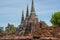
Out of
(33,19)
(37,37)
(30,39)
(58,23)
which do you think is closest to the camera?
(37,37)

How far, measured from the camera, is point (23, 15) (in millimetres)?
110000

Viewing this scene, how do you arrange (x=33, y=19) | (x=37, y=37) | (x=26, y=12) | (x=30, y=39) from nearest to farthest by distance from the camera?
(x=37, y=37) → (x=30, y=39) → (x=33, y=19) → (x=26, y=12)

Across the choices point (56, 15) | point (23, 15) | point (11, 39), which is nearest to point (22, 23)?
point (23, 15)

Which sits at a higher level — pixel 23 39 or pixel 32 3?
pixel 32 3

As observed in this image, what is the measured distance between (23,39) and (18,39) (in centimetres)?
71

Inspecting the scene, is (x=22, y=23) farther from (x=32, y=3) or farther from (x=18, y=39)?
(x=18, y=39)

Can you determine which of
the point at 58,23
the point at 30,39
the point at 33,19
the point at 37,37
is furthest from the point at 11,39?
the point at 33,19

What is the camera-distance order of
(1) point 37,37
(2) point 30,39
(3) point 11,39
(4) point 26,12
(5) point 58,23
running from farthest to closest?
(4) point 26,12
(5) point 58,23
(3) point 11,39
(2) point 30,39
(1) point 37,37

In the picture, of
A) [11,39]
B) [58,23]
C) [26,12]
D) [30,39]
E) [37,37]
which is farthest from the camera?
[26,12]

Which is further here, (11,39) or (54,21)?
(54,21)

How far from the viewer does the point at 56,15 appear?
7556 centimetres

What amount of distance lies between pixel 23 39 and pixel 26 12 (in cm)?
7768

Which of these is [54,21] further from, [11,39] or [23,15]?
[11,39]

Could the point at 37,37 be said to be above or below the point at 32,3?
below
